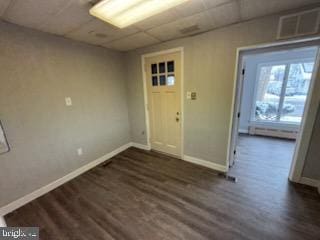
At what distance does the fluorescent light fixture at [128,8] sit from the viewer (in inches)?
54.0

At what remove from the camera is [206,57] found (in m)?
2.36

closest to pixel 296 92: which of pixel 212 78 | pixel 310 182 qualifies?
pixel 310 182

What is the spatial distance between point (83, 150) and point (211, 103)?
2.50 m

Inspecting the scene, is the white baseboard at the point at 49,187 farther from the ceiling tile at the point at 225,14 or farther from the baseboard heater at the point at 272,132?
the baseboard heater at the point at 272,132

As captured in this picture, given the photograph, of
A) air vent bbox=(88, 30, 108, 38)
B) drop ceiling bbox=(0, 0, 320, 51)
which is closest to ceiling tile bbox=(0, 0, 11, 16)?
drop ceiling bbox=(0, 0, 320, 51)

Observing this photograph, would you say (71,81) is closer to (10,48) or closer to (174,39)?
(10,48)

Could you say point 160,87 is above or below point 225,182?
above

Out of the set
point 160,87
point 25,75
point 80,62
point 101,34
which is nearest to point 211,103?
point 160,87

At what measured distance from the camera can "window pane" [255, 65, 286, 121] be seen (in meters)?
4.15

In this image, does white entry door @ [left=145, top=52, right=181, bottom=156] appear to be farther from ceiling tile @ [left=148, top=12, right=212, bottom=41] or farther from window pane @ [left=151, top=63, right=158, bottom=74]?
ceiling tile @ [left=148, top=12, right=212, bottom=41]

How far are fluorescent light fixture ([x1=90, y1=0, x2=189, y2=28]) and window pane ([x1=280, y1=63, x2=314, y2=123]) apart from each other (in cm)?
431

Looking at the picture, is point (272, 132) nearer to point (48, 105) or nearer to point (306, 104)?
point (306, 104)

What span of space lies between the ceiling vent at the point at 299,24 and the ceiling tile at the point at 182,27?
88cm

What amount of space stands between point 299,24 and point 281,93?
122 inches
